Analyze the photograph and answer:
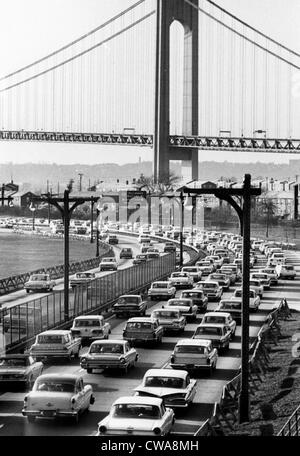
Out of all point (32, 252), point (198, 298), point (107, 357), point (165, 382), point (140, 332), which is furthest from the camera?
point (32, 252)

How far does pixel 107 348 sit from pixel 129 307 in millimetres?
10315

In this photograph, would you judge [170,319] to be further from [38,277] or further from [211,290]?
[38,277]

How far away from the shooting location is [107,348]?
19.6 metres

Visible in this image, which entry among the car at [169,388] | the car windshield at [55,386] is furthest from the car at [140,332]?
the car windshield at [55,386]

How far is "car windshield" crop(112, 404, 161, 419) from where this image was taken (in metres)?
13.0

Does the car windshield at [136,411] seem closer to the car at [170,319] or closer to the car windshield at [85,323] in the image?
the car windshield at [85,323]

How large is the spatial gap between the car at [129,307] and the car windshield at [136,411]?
53.6ft

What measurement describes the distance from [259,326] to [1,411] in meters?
13.7

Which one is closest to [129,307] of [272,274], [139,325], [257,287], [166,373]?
[139,325]

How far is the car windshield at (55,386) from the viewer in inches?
584

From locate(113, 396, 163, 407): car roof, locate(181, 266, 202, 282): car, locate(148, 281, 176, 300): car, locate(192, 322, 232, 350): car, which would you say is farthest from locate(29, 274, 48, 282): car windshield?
locate(113, 396, 163, 407): car roof
